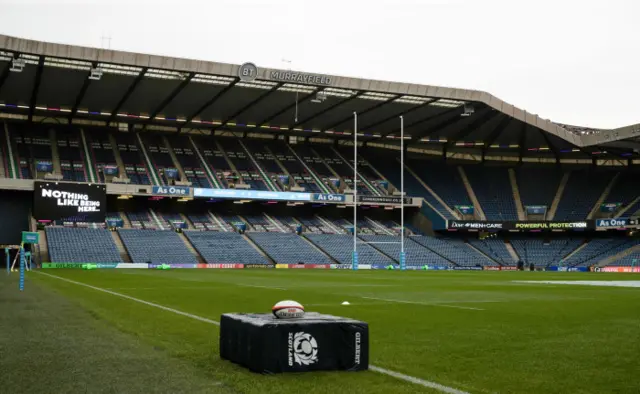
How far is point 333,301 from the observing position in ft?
56.5

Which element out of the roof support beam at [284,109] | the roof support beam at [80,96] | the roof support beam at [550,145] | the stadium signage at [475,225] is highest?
the roof support beam at [284,109]

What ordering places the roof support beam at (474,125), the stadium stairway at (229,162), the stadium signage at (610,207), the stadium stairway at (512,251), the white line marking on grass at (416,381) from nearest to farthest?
1. the white line marking on grass at (416,381)
2. the roof support beam at (474,125)
3. the stadium stairway at (229,162)
4. the stadium stairway at (512,251)
5. the stadium signage at (610,207)

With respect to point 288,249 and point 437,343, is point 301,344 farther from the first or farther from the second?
point 288,249

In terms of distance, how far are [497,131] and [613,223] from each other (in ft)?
47.0

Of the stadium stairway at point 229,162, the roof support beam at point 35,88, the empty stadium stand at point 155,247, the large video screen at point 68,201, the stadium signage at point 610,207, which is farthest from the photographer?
the stadium signage at point 610,207

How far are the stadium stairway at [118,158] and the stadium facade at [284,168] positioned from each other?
19cm

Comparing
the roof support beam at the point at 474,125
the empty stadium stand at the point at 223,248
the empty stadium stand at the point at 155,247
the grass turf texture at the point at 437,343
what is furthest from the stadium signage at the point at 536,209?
the grass turf texture at the point at 437,343

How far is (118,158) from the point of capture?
206ft

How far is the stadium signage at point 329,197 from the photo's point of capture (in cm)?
6412

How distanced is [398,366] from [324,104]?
2067 inches

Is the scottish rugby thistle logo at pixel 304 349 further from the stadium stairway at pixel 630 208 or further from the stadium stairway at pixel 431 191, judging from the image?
the stadium stairway at pixel 630 208

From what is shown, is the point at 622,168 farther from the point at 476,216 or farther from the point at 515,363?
the point at 515,363

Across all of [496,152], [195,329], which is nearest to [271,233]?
[496,152]

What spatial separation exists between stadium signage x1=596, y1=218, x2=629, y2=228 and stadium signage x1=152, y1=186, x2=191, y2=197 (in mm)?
40188
